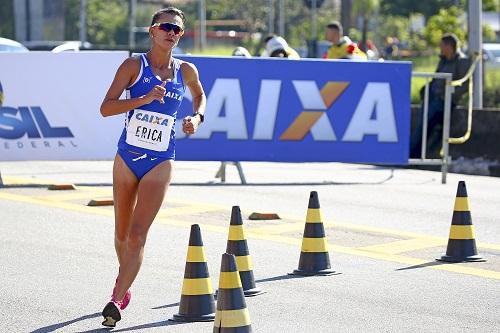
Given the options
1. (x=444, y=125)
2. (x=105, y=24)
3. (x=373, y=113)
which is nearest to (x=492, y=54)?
(x=444, y=125)

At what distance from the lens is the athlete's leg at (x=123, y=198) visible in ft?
27.6

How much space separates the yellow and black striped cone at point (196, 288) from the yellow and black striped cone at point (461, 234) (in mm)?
3055

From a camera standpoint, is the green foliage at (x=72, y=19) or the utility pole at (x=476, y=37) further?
the green foliage at (x=72, y=19)

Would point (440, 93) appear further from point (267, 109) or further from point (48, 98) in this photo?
point (48, 98)

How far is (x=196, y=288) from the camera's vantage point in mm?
8336

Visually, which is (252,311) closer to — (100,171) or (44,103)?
(44,103)

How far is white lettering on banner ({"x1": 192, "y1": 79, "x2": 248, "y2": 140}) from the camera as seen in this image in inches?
685

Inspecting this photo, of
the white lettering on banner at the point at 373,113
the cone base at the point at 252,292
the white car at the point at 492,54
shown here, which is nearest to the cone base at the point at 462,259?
the cone base at the point at 252,292

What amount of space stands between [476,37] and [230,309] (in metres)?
15.4

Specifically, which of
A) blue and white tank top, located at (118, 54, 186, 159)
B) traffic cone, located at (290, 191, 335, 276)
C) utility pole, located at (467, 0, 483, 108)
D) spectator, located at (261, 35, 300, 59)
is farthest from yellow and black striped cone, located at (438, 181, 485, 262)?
utility pole, located at (467, 0, 483, 108)

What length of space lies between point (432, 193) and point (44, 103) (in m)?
4.99

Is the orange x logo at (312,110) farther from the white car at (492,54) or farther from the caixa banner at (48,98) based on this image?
the white car at (492,54)

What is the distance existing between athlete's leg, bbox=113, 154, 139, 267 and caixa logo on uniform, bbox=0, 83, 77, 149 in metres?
8.86

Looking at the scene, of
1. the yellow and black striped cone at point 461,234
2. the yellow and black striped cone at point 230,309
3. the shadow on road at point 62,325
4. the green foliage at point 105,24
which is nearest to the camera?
the yellow and black striped cone at point 230,309
